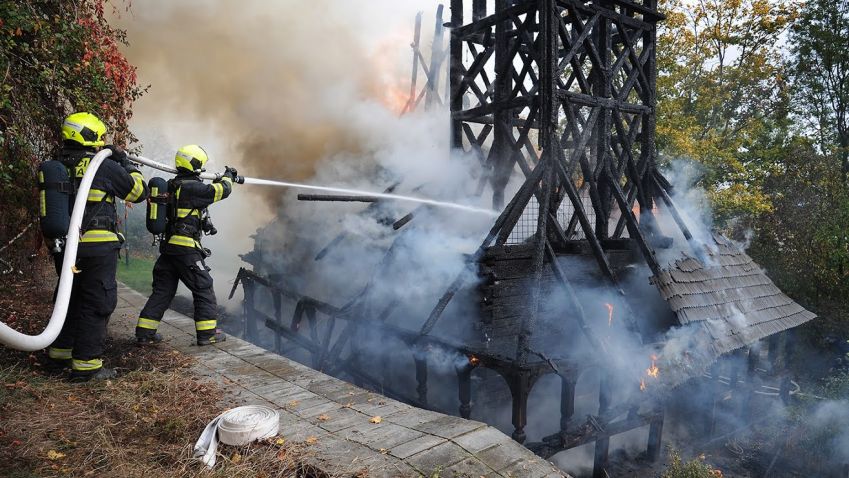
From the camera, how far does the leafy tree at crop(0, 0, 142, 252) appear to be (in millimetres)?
5387

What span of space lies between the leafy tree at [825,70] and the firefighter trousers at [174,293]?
18877 mm

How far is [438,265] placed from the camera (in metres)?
7.38

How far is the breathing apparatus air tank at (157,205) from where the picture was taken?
519 centimetres

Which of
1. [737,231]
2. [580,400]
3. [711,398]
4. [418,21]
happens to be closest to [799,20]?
[737,231]

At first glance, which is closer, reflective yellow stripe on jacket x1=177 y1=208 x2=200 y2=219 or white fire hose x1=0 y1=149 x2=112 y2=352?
white fire hose x1=0 y1=149 x2=112 y2=352

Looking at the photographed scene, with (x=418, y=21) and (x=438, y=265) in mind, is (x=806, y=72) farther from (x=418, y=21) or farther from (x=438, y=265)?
(x=438, y=265)

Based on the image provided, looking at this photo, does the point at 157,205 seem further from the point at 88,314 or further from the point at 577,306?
the point at 577,306

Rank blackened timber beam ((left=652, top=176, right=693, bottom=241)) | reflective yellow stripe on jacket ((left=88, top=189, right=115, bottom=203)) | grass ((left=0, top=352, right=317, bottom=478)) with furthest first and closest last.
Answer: blackened timber beam ((left=652, top=176, right=693, bottom=241))
reflective yellow stripe on jacket ((left=88, top=189, right=115, bottom=203))
grass ((left=0, top=352, right=317, bottom=478))

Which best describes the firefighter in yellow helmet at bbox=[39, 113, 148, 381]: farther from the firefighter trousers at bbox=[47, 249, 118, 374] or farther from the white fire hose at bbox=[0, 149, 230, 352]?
the white fire hose at bbox=[0, 149, 230, 352]

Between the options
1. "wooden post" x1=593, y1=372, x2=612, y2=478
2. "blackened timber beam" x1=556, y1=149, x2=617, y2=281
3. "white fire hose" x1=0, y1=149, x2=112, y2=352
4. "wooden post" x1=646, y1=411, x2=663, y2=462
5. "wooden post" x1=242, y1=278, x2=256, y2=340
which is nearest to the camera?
"white fire hose" x1=0, y1=149, x2=112, y2=352

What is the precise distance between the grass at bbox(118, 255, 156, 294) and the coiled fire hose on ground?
15330 millimetres

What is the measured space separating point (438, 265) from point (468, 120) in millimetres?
2632

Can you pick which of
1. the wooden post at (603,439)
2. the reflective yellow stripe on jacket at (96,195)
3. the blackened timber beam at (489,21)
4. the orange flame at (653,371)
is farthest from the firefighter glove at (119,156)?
the orange flame at (653,371)

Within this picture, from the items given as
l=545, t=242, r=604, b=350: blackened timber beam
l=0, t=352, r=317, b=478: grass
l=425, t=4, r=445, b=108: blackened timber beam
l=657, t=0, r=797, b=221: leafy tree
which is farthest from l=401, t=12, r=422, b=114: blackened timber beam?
l=0, t=352, r=317, b=478: grass
